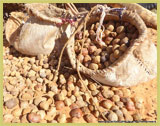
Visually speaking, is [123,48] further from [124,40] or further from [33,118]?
[33,118]

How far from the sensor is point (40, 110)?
112 cm

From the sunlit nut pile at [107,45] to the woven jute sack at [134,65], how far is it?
0.06m

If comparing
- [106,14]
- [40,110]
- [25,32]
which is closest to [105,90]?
[40,110]

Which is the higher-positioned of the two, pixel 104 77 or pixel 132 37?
pixel 132 37

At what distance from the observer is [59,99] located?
1.18 meters

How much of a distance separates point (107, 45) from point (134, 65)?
31 centimetres

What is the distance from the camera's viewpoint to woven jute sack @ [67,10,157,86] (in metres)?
1.12

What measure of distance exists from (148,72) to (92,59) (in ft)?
1.38

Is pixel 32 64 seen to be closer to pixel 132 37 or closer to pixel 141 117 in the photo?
pixel 132 37

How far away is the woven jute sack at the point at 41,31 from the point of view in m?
1.42

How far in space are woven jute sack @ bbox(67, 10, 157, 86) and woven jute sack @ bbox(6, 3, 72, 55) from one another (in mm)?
457

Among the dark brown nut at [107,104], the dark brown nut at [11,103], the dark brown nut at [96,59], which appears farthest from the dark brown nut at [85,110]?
the dark brown nut at [11,103]

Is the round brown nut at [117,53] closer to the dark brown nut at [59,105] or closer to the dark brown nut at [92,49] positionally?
the dark brown nut at [92,49]

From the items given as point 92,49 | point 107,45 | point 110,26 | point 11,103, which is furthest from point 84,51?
point 11,103
